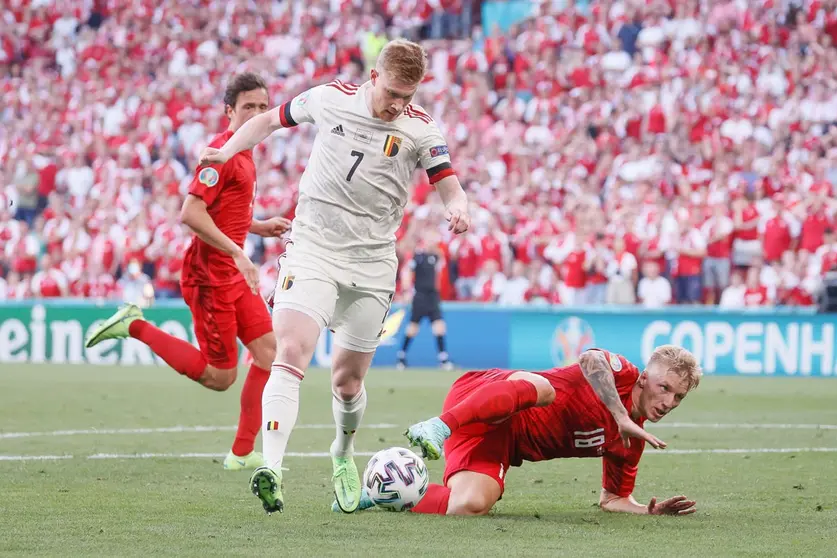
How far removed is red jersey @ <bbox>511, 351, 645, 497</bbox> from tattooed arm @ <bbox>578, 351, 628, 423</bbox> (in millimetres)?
64

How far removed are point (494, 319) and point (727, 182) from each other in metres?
4.24

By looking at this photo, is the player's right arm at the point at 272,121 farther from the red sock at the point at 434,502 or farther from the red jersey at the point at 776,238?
the red jersey at the point at 776,238

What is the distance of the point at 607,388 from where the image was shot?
620 centimetres

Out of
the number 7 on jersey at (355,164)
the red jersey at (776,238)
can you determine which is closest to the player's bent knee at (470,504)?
the number 7 on jersey at (355,164)

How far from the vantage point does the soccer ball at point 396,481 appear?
6.35 m

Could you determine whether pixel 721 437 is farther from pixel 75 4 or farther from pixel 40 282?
pixel 75 4

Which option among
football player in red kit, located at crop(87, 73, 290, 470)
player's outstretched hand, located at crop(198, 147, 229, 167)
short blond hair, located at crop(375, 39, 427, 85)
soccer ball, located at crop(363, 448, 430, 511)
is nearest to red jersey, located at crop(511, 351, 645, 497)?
soccer ball, located at crop(363, 448, 430, 511)

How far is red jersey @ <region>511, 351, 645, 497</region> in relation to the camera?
6.34 m

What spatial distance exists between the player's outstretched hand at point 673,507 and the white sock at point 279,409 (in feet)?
5.88

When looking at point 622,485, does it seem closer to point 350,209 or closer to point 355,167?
point 350,209

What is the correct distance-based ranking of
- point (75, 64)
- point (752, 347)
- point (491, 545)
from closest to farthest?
1. point (491, 545)
2. point (752, 347)
3. point (75, 64)

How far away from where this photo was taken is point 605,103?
23.0 metres

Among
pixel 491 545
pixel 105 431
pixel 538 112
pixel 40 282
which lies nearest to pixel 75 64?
pixel 40 282

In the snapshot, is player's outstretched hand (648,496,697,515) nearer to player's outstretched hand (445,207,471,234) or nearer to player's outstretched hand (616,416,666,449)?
player's outstretched hand (616,416,666,449)
